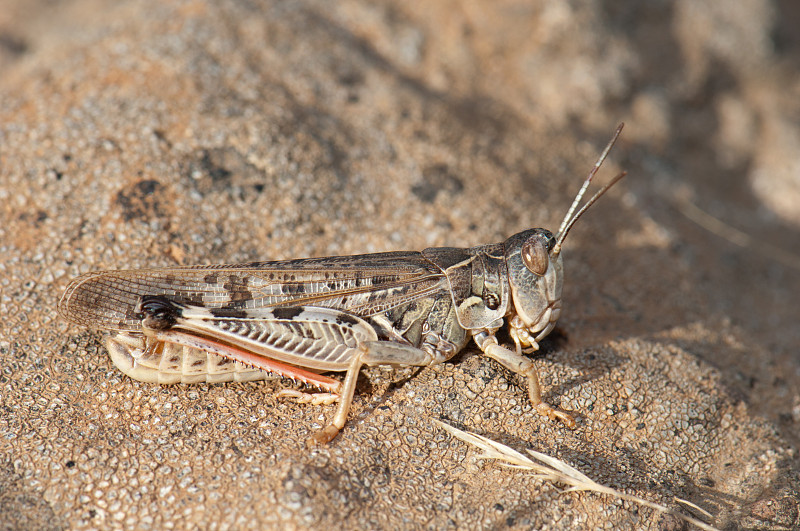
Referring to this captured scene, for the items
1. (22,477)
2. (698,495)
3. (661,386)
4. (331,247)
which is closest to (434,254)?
(331,247)

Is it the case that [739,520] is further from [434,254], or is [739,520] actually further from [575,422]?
[434,254]

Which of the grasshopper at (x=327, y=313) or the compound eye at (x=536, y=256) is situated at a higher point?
the compound eye at (x=536, y=256)

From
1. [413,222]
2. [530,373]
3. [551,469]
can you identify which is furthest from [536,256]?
[413,222]

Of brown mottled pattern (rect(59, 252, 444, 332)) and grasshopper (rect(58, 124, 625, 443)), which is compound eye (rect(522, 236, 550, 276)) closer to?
grasshopper (rect(58, 124, 625, 443))

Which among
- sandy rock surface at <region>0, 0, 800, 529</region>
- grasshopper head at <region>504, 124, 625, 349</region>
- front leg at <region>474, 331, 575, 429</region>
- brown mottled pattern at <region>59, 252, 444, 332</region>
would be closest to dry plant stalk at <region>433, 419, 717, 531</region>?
sandy rock surface at <region>0, 0, 800, 529</region>

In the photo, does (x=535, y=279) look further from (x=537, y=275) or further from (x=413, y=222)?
(x=413, y=222)

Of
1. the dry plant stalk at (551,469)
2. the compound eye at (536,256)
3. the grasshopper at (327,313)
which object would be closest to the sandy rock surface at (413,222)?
the dry plant stalk at (551,469)

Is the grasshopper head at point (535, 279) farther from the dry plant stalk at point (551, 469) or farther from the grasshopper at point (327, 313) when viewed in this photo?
the dry plant stalk at point (551, 469)
